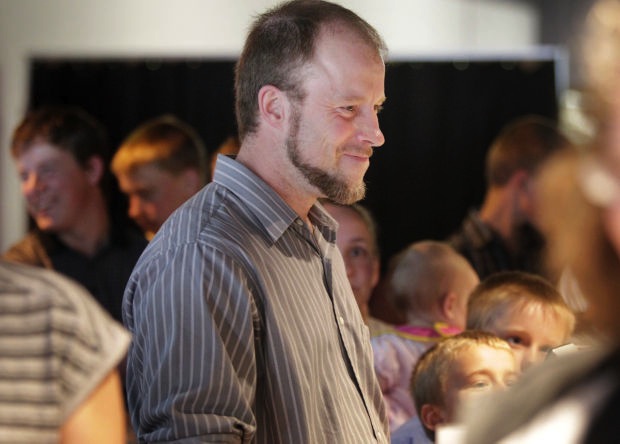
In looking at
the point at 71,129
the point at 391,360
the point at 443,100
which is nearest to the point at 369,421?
the point at 391,360

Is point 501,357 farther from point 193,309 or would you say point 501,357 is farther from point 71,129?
point 71,129

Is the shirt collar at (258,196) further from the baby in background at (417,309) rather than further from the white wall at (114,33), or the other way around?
the white wall at (114,33)

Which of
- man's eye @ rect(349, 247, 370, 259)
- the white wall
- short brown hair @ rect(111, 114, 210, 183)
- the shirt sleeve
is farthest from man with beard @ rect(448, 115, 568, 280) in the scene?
the shirt sleeve

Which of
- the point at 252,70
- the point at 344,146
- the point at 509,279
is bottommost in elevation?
the point at 509,279

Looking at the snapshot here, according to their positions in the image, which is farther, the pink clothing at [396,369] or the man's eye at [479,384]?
the pink clothing at [396,369]

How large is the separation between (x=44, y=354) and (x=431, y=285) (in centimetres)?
245

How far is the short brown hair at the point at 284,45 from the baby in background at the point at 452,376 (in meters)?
0.83

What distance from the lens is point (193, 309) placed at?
6.47 ft

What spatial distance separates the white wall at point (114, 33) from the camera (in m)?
6.52

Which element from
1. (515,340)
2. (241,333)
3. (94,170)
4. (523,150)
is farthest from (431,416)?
(523,150)

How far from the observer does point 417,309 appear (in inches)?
144

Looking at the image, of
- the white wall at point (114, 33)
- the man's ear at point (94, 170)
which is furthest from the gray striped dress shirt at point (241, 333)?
the white wall at point (114, 33)

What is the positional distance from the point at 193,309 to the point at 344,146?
0.52 metres

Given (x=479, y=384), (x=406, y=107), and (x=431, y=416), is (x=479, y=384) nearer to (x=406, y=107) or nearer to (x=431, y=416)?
(x=431, y=416)
